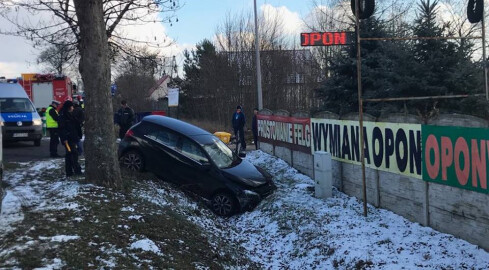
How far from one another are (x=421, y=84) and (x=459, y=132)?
21.6 feet

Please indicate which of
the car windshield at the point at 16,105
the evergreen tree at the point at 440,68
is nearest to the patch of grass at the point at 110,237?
the evergreen tree at the point at 440,68

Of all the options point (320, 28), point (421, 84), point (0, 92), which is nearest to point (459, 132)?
point (421, 84)

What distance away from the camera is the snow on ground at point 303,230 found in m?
5.81

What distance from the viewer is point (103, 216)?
6.54 meters

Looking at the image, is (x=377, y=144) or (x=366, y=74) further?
(x=366, y=74)

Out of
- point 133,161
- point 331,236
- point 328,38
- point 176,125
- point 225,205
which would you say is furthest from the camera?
point 176,125

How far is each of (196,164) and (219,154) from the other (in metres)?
→ 0.73

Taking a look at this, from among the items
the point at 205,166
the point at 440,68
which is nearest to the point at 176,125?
the point at 205,166

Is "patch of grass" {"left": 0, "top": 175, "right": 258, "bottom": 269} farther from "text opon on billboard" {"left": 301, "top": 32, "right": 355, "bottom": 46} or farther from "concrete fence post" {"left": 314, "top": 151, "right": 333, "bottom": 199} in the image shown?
"text opon on billboard" {"left": 301, "top": 32, "right": 355, "bottom": 46}

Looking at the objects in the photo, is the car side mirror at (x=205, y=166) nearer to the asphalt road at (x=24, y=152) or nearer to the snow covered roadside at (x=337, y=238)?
the snow covered roadside at (x=337, y=238)

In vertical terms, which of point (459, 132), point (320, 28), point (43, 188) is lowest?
point (43, 188)

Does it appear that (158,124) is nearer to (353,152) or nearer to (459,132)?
(353,152)

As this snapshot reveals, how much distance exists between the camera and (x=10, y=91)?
707 inches

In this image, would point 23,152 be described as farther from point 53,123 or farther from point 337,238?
point 337,238
